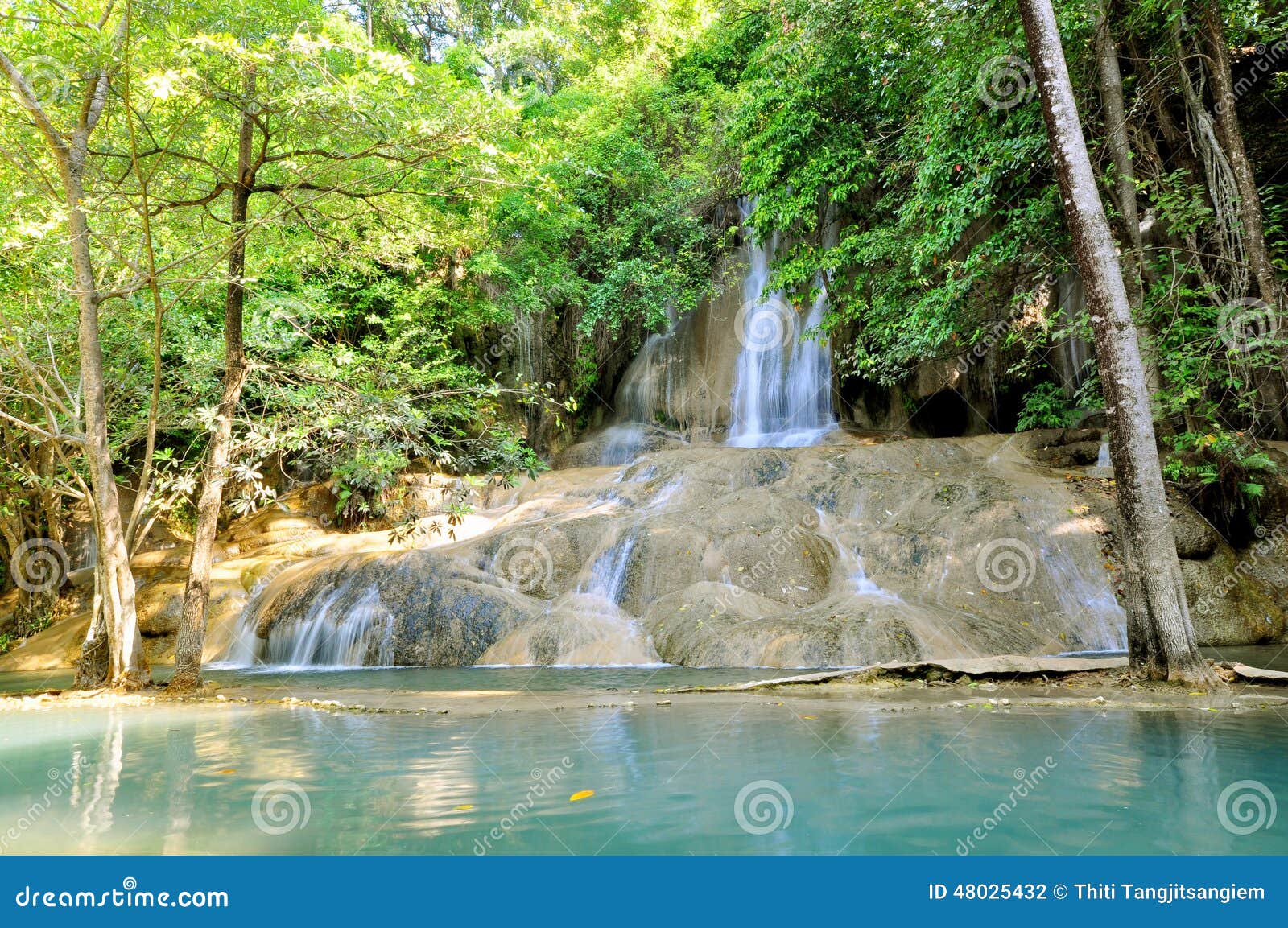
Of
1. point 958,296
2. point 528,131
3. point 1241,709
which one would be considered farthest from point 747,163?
point 1241,709

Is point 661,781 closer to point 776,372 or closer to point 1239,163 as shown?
point 1239,163

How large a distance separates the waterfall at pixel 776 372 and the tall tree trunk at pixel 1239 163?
9246 mm

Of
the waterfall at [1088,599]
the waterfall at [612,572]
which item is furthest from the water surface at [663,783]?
the waterfall at [612,572]

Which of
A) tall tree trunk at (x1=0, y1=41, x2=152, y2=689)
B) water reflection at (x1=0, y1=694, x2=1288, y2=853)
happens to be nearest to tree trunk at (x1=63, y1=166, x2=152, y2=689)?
tall tree trunk at (x1=0, y1=41, x2=152, y2=689)

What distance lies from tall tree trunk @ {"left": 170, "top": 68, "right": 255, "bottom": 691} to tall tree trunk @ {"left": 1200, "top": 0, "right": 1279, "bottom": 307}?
34.0 feet

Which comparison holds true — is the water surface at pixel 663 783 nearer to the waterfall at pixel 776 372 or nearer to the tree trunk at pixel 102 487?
the tree trunk at pixel 102 487

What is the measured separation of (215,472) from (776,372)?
14.4 metres

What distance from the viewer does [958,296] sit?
11.3 m

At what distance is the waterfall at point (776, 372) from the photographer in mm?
18703

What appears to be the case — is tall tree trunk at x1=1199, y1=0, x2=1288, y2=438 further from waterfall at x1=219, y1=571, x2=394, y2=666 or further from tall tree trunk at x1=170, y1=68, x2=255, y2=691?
waterfall at x1=219, y1=571, x2=394, y2=666

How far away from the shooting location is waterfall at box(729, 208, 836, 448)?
18.7 m

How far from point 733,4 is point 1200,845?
21907 mm

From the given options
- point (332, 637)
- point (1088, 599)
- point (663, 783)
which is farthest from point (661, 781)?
point (332, 637)

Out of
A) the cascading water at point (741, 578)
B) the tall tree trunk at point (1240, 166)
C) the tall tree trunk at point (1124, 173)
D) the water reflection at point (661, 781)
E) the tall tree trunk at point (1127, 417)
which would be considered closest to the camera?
the water reflection at point (661, 781)
